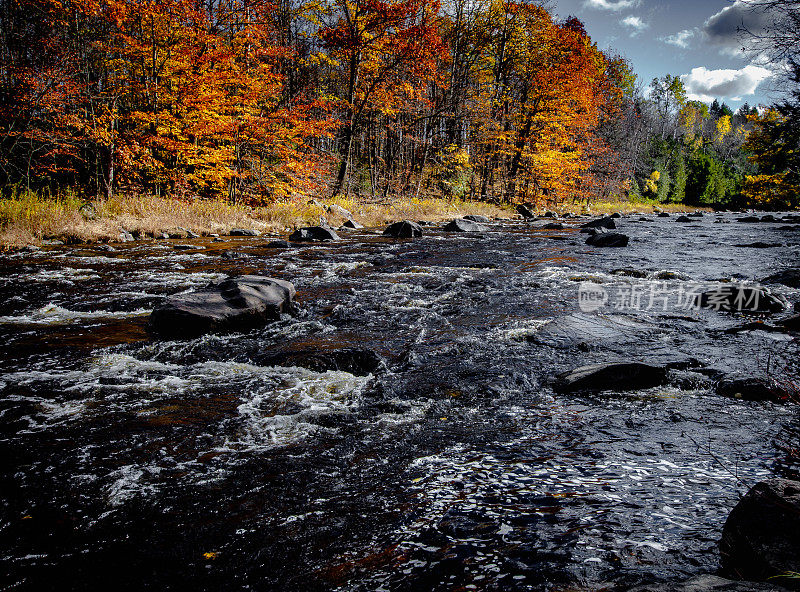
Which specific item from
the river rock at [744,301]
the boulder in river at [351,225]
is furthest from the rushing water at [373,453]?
the boulder in river at [351,225]

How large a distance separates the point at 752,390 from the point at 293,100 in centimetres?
1793

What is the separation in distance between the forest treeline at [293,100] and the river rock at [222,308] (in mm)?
9273

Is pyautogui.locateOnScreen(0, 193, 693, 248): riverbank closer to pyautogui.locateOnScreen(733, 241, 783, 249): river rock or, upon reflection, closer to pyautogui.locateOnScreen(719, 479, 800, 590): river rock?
pyautogui.locateOnScreen(733, 241, 783, 249): river rock

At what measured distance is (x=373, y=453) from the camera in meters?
2.15

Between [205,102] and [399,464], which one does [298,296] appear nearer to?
[399,464]

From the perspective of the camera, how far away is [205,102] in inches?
558

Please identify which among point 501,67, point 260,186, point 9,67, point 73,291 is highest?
point 501,67

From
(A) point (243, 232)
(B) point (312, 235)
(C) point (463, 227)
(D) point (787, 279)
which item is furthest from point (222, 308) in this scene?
(C) point (463, 227)

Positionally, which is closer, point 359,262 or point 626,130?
point 359,262

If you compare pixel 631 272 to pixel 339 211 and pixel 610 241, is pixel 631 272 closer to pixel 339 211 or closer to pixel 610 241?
pixel 610 241

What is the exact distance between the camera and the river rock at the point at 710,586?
1.01m

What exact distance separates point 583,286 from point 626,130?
144 ft

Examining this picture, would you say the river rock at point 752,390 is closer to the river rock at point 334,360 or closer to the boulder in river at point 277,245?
the river rock at point 334,360

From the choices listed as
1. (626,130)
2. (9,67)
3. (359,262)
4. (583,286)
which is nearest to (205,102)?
(9,67)
